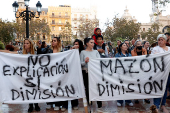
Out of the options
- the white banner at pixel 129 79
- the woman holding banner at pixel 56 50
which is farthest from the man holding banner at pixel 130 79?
the woman holding banner at pixel 56 50

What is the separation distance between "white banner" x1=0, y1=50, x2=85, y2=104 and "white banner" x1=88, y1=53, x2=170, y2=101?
0.40m

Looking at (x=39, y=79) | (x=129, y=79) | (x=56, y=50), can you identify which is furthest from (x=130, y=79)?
(x=39, y=79)

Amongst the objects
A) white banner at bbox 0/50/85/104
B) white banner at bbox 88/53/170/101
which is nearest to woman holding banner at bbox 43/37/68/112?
white banner at bbox 0/50/85/104

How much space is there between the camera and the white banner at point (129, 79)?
207 inches

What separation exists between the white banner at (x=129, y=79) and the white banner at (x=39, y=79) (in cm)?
40

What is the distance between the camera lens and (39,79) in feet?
17.5

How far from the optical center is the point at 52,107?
6.00 meters

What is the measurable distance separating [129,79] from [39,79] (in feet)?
6.96

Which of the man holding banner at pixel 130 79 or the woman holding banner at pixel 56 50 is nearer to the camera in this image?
the man holding banner at pixel 130 79

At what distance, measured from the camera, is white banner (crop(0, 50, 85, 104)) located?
5281 millimetres

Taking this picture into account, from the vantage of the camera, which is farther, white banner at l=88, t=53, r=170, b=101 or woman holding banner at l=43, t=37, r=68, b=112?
woman holding banner at l=43, t=37, r=68, b=112

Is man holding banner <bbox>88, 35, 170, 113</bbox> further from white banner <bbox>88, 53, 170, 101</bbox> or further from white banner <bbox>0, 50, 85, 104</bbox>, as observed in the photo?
white banner <bbox>0, 50, 85, 104</bbox>

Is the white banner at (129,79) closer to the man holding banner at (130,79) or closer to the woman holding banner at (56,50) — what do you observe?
the man holding banner at (130,79)

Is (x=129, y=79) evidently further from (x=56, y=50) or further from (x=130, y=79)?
(x=56, y=50)
